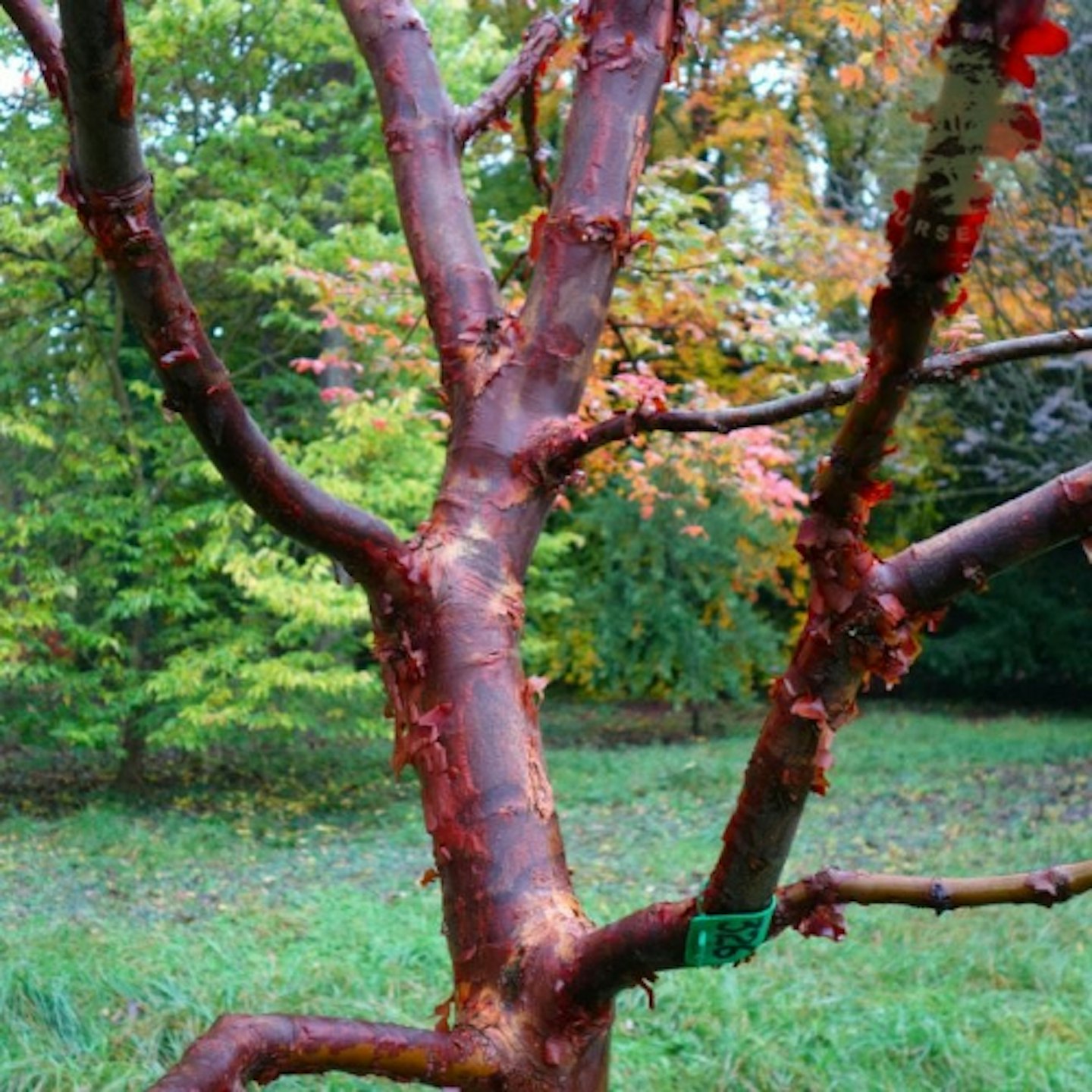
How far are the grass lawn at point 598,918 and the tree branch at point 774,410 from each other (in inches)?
112

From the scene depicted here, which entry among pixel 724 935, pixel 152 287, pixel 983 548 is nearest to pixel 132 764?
pixel 152 287

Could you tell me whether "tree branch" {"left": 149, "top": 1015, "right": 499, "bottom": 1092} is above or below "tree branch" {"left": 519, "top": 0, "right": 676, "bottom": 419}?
below

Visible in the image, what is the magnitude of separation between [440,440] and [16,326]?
2.85m

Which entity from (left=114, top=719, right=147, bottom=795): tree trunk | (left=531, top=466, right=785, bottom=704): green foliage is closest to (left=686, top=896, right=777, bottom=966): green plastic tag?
(left=114, top=719, right=147, bottom=795): tree trunk

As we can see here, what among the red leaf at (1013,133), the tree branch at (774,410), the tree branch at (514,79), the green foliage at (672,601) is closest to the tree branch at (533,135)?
the tree branch at (514,79)

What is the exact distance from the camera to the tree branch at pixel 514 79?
55.5 inches

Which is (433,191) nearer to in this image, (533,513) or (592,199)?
(592,199)

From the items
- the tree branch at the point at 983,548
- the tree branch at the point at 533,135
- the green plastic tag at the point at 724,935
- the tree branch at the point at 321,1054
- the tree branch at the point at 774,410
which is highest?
the tree branch at the point at 533,135

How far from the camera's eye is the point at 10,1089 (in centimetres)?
344

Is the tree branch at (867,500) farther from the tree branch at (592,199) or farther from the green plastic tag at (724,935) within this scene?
the tree branch at (592,199)

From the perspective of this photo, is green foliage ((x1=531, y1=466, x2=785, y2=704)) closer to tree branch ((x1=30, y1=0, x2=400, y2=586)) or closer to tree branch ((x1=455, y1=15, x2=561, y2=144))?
tree branch ((x1=455, y1=15, x2=561, y2=144))

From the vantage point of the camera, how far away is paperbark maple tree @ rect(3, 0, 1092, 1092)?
690 mm

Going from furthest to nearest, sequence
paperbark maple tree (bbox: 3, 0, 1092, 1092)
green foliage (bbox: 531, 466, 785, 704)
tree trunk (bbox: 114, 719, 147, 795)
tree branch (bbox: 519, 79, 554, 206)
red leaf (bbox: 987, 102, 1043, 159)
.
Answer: green foliage (bbox: 531, 466, 785, 704) < tree trunk (bbox: 114, 719, 147, 795) < tree branch (bbox: 519, 79, 554, 206) < paperbark maple tree (bbox: 3, 0, 1092, 1092) < red leaf (bbox: 987, 102, 1043, 159)

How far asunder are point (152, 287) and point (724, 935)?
60 cm
